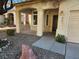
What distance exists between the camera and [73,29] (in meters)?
10.4

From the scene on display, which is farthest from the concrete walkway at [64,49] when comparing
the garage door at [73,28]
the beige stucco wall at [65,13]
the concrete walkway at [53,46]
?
the beige stucco wall at [65,13]

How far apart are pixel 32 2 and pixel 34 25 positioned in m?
5.10

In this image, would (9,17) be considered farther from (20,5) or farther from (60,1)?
(60,1)

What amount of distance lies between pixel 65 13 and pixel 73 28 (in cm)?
165

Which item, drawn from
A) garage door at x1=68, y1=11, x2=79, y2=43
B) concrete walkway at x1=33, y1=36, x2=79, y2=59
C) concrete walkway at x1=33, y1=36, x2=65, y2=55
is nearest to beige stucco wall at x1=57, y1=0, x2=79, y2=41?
garage door at x1=68, y1=11, x2=79, y2=43

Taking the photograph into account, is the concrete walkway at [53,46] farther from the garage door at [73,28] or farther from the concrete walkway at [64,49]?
the garage door at [73,28]

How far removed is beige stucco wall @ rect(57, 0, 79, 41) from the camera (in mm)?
9938

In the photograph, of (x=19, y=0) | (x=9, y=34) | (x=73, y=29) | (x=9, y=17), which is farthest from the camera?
(x=9, y=17)

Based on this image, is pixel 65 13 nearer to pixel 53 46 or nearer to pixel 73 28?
pixel 73 28

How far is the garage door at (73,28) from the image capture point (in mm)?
10172

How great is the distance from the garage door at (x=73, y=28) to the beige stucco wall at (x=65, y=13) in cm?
31

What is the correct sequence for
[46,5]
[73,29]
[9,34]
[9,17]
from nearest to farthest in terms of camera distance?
[73,29] → [46,5] → [9,34] → [9,17]

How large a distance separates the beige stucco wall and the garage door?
31cm

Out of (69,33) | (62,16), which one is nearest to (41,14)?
(62,16)
